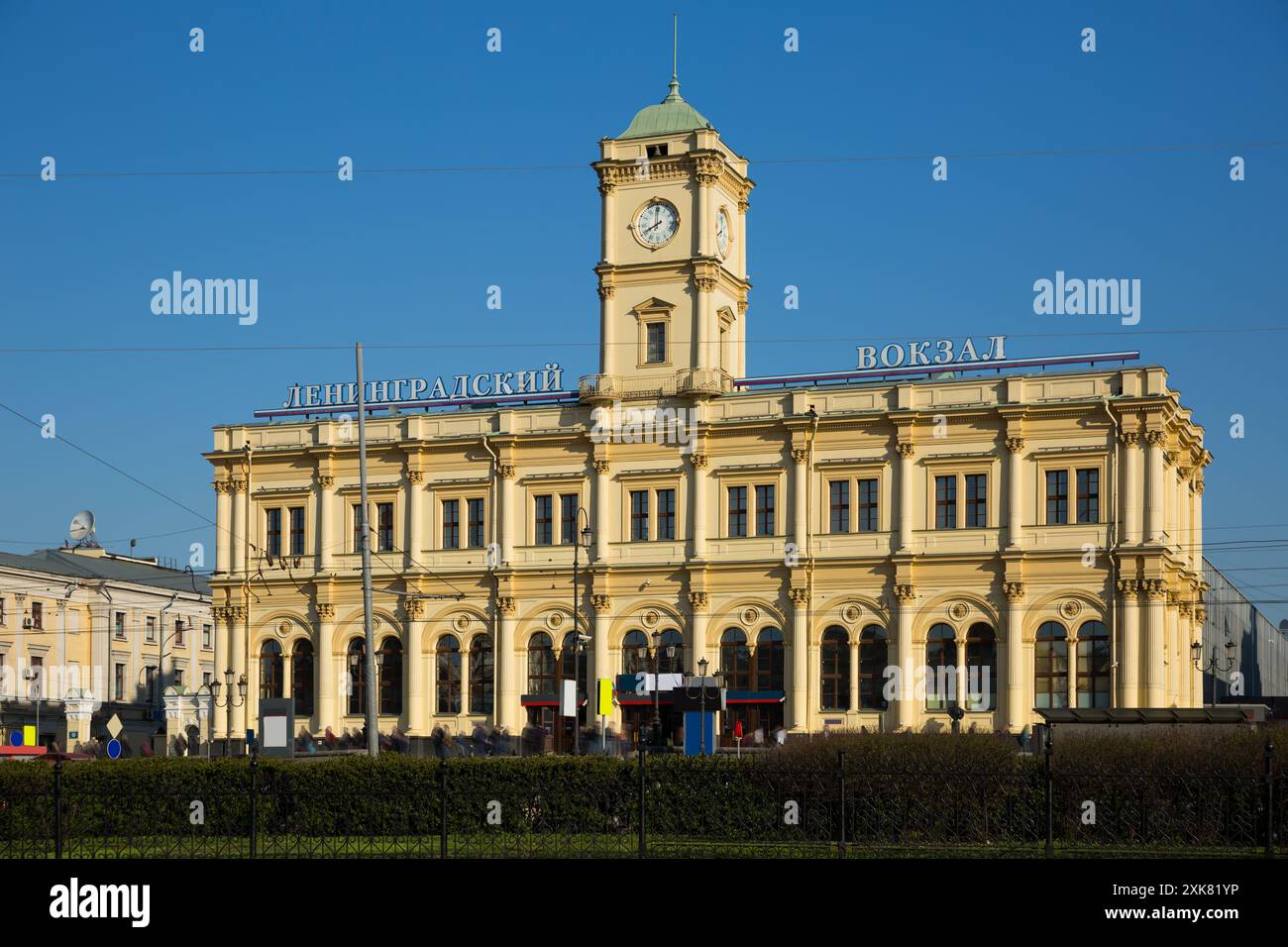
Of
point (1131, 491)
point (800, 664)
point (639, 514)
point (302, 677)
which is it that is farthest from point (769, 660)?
point (302, 677)

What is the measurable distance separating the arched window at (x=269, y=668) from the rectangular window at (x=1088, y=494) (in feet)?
114

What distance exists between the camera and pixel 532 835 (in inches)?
1185

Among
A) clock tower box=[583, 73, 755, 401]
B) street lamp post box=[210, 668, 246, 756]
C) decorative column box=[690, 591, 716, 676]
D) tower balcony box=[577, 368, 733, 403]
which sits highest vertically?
clock tower box=[583, 73, 755, 401]

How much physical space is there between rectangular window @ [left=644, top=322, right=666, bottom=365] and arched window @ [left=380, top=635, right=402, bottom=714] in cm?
1634

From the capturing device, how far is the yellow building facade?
66.6m

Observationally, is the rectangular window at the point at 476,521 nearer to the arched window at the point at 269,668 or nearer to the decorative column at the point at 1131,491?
the arched window at the point at 269,668

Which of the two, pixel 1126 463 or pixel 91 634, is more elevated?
Answer: pixel 1126 463

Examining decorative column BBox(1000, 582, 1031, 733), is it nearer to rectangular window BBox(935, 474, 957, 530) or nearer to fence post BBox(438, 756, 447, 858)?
rectangular window BBox(935, 474, 957, 530)

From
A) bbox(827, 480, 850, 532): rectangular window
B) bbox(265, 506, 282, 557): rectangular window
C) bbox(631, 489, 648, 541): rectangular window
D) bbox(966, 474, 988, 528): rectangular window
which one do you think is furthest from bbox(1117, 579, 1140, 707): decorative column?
bbox(265, 506, 282, 557): rectangular window

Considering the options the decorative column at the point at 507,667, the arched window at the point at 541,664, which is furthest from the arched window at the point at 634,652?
the decorative column at the point at 507,667
